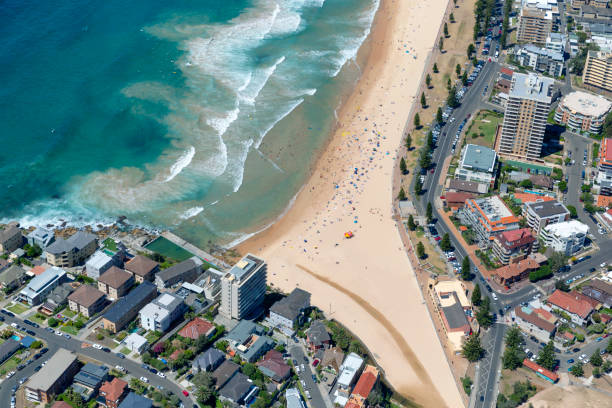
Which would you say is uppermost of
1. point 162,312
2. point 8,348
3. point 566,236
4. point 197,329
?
point 566,236

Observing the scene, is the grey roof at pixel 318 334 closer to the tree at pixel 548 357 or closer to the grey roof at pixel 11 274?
the tree at pixel 548 357

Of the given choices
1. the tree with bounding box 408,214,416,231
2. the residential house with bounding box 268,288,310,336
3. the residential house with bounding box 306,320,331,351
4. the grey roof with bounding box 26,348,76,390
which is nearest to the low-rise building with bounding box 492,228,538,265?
the tree with bounding box 408,214,416,231

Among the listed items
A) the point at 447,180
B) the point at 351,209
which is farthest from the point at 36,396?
the point at 447,180

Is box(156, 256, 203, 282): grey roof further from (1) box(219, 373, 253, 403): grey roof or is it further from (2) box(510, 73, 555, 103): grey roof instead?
(2) box(510, 73, 555, 103): grey roof

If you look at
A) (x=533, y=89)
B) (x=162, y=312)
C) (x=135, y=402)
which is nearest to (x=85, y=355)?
(x=162, y=312)

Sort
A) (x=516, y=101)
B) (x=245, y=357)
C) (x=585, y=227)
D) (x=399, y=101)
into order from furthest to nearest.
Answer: (x=399, y=101)
(x=516, y=101)
(x=585, y=227)
(x=245, y=357)

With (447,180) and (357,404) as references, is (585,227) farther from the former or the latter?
(357,404)

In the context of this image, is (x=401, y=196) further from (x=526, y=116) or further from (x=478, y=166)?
(x=526, y=116)
